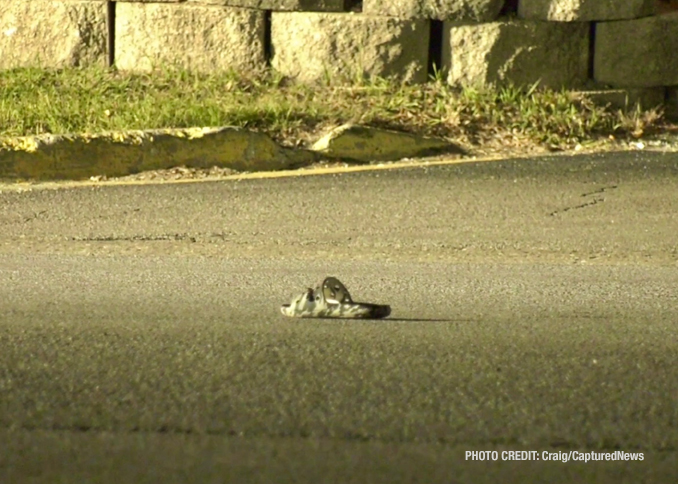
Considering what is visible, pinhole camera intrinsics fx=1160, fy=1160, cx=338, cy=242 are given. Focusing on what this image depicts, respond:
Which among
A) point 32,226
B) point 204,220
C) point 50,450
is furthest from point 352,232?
point 50,450

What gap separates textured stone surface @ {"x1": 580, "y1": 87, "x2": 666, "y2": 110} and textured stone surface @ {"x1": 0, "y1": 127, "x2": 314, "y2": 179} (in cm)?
328

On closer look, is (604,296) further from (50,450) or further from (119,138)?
(119,138)

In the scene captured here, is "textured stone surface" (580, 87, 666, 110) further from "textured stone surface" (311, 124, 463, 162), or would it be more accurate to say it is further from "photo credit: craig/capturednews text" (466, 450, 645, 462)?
"photo credit: craig/capturednews text" (466, 450, 645, 462)

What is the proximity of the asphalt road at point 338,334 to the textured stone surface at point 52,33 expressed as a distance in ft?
11.9

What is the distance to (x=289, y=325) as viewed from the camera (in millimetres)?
5023

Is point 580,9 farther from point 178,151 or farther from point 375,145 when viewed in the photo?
point 178,151

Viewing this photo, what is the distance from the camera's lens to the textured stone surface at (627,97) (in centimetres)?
1135

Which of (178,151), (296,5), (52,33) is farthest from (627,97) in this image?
(52,33)

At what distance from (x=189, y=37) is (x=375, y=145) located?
2838mm

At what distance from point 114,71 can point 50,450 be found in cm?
879

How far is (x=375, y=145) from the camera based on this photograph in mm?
9922

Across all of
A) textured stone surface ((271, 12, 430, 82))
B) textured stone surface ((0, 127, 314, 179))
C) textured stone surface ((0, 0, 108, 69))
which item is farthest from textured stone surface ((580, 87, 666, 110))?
textured stone surface ((0, 0, 108, 69))

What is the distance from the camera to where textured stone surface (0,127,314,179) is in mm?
9102

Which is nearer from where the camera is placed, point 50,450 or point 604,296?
point 50,450
